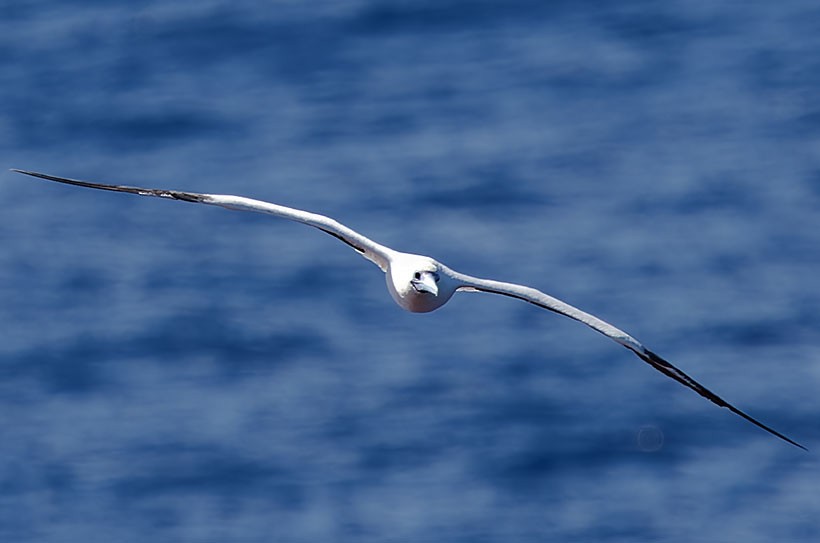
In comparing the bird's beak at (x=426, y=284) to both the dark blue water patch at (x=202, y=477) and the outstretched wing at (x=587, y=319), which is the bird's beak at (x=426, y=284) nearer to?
the outstretched wing at (x=587, y=319)

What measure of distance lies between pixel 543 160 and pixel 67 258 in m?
10.9

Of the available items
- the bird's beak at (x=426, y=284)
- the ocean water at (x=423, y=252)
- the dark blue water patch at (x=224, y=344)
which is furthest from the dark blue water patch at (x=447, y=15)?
the bird's beak at (x=426, y=284)

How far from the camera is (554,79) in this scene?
43656 millimetres

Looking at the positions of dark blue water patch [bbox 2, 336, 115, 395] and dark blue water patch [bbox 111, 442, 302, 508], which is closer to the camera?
dark blue water patch [bbox 111, 442, 302, 508]

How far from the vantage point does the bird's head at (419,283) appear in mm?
20594

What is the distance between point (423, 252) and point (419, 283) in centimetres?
1556

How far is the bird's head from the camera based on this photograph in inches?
811

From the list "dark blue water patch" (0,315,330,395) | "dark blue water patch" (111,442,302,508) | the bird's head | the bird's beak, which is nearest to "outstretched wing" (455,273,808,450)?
the bird's head

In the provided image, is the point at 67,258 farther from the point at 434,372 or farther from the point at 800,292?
the point at 800,292

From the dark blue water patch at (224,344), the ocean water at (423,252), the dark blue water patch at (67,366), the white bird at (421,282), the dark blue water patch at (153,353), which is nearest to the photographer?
the white bird at (421,282)

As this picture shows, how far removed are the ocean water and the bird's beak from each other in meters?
12.6

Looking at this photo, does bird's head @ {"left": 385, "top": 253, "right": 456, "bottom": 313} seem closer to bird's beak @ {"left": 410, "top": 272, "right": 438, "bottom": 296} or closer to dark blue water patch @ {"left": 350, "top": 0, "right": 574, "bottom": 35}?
bird's beak @ {"left": 410, "top": 272, "right": 438, "bottom": 296}

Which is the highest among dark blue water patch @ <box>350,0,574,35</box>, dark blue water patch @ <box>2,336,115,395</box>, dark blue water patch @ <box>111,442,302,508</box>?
dark blue water patch @ <box>350,0,574,35</box>

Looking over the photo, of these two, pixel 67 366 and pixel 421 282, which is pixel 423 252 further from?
pixel 421 282
